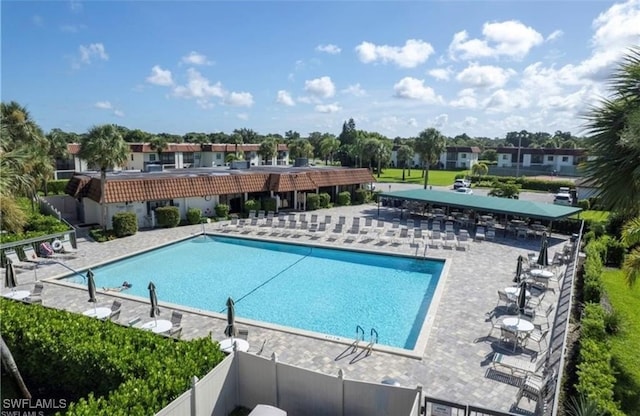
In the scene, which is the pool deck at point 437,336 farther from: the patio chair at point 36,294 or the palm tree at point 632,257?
the palm tree at point 632,257

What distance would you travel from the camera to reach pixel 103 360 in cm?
779

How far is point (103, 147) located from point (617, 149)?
23.8 metres

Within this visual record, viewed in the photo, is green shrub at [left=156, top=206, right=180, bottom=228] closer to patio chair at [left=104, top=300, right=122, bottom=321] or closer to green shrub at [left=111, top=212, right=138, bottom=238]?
green shrub at [left=111, top=212, right=138, bottom=238]

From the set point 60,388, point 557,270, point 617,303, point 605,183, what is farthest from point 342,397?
point 557,270

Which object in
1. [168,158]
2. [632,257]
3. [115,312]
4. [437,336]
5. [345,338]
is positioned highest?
[168,158]

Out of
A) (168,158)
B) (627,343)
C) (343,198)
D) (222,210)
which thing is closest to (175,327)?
(627,343)

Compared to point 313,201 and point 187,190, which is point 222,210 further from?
point 313,201

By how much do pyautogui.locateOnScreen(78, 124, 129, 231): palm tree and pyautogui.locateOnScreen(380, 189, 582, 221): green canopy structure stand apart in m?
19.2

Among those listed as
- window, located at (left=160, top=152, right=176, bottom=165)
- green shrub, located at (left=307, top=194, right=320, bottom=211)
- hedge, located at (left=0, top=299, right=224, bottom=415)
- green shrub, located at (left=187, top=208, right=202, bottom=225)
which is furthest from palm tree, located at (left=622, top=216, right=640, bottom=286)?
window, located at (left=160, top=152, right=176, bottom=165)

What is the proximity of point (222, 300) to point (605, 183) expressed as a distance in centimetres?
1306

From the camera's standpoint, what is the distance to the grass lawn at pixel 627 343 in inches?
352

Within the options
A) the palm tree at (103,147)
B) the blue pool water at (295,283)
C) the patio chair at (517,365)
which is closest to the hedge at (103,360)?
the blue pool water at (295,283)

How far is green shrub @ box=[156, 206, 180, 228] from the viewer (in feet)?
86.0

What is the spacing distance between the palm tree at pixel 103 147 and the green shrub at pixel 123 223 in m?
2.65
